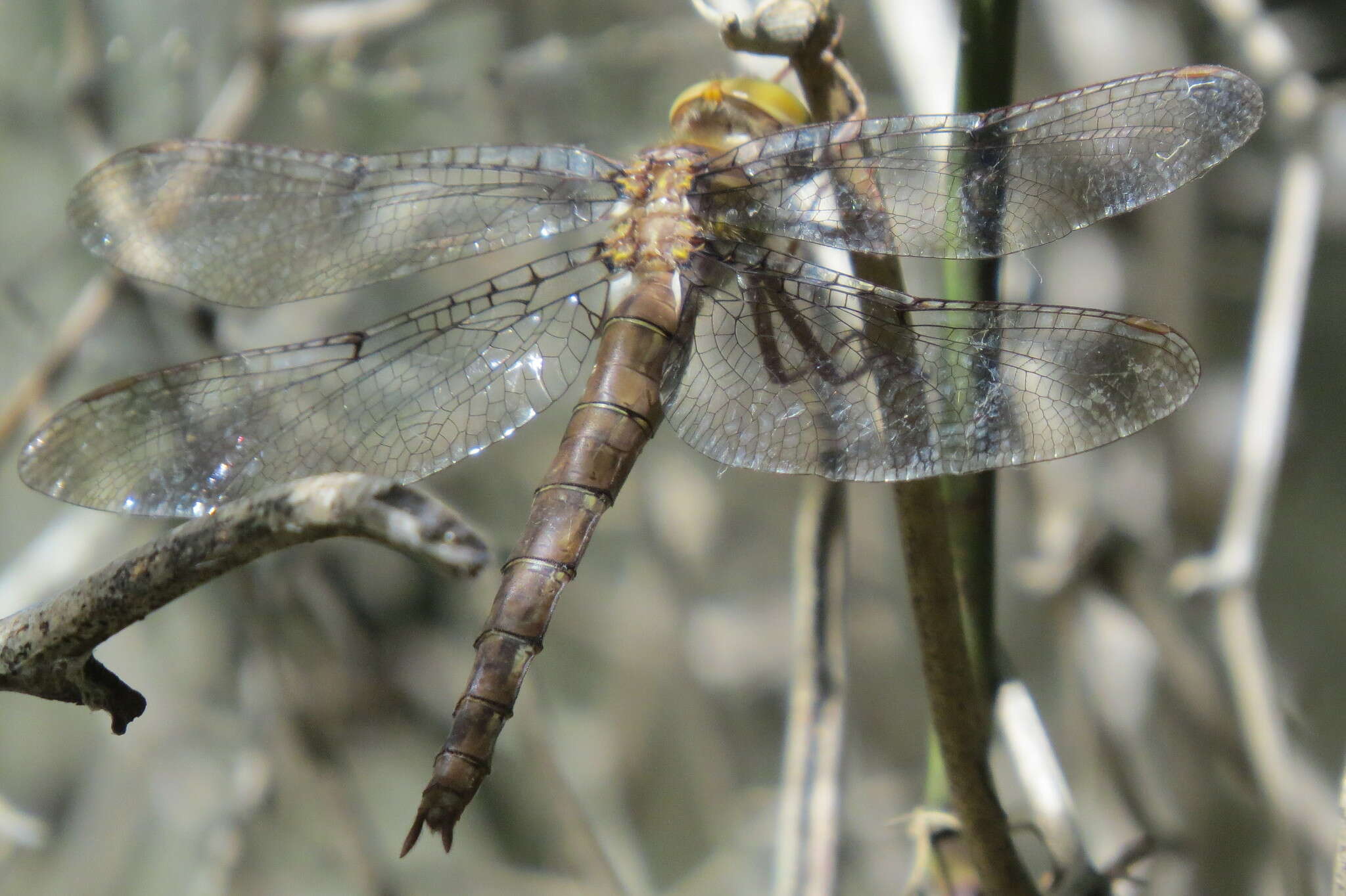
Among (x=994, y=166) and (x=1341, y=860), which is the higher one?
(x=994, y=166)

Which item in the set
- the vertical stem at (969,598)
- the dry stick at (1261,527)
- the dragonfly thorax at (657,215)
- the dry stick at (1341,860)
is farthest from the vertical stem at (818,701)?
the dry stick at (1261,527)

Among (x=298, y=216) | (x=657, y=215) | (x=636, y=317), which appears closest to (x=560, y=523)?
(x=636, y=317)

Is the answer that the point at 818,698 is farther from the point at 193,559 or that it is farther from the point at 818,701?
the point at 193,559

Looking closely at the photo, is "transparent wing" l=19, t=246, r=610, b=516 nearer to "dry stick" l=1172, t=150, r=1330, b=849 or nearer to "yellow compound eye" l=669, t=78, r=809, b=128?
"yellow compound eye" l=669, t=78, r=809, b=128

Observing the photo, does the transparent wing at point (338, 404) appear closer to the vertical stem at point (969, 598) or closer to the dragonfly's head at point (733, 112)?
the dragonfly's head at point (733, 112)

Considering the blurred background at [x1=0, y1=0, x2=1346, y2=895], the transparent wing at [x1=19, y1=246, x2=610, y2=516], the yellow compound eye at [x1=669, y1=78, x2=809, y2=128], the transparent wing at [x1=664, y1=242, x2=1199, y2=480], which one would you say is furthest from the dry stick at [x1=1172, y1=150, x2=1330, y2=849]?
the transparent wing at [x1=19, y1=246, x2=610, y2=516]

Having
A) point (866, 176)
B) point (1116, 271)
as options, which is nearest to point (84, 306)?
point (866, 176)
